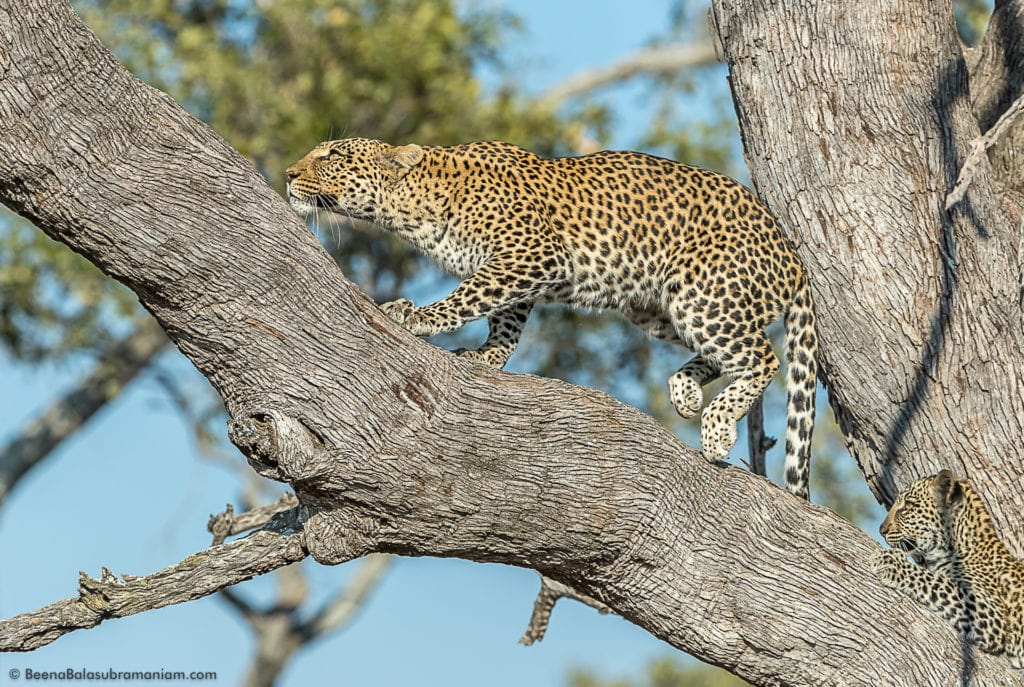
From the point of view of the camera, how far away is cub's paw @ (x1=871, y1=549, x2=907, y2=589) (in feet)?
21.2

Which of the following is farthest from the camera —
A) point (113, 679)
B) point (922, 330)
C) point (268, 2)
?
point (268, 2)

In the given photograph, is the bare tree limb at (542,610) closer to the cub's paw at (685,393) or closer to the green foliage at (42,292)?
the cub's paw at (685,393)

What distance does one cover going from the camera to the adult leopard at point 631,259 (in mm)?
6930

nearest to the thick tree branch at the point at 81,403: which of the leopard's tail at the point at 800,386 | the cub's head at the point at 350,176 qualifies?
the cub's head at the point at 350,176

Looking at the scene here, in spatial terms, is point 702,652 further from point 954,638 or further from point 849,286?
point 849,286

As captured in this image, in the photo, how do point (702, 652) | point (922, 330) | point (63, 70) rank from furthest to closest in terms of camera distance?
point (922, 330) < point (702, 652) < point (63, 70)

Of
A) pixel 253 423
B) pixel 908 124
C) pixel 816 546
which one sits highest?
pixel 908 124

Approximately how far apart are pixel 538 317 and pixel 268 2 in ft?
14.5

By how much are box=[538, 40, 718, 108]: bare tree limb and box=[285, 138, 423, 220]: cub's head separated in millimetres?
11779

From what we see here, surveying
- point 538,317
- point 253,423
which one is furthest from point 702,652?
point 538,317

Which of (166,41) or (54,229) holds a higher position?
(166,41)

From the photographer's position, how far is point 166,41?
15.3m

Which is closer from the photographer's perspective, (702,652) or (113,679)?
(702,652)

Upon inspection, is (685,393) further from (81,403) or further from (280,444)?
(81,403)
